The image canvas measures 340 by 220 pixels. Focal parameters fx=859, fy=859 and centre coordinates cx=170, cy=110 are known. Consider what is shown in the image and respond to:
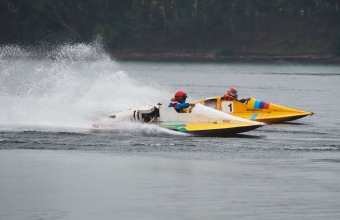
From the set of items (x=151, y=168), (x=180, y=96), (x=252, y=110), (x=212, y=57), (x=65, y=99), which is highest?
(x=212, y=57)

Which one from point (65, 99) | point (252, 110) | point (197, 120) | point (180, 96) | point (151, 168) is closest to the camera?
point (151, 168)

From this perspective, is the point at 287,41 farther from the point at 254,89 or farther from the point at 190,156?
the point at 190,156

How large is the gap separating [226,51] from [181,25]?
7799 mm

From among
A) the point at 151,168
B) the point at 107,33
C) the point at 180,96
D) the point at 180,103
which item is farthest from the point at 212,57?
the point at 151,168

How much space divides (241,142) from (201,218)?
9068 mm

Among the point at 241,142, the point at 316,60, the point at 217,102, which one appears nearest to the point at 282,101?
the point at 217,102

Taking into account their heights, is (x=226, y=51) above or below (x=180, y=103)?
above

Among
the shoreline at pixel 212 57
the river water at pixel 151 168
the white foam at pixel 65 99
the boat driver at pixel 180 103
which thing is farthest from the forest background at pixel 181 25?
the boat driver at pixel 180 103

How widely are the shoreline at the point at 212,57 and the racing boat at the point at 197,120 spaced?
68.3m

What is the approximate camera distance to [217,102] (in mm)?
30609

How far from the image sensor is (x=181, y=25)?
10300 cm

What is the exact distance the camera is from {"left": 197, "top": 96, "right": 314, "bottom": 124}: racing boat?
30.5m

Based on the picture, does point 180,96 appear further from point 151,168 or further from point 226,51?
point 226,51

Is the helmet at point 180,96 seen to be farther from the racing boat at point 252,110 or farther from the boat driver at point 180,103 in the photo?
the racing boat at point 252,110
